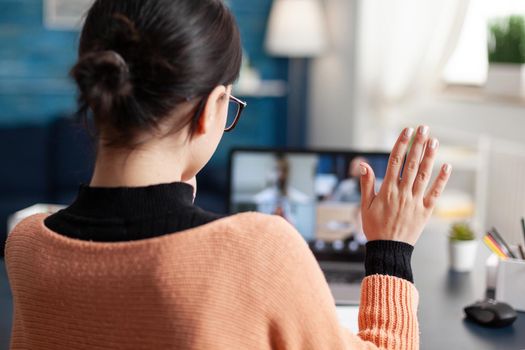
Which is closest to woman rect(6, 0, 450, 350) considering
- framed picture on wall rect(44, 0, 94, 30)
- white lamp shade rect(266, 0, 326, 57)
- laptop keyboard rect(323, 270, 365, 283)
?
laptop keyboard rect(323, 270, 365, 283)

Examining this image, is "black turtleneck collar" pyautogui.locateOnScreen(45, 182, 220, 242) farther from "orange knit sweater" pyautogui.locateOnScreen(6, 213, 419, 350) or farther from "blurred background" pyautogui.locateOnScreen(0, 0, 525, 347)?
"blurred background" pyautogui.locateOnScreen(0, 0, 525, 347)

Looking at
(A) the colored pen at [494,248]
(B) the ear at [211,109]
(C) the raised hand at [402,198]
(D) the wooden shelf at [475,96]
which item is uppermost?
(B) the ear at [211,109]

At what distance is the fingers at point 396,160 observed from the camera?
1.15 m

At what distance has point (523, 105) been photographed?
140 inches

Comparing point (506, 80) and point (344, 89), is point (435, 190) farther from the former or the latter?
point (344, 89)

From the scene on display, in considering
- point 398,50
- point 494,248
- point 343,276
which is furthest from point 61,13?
point 494,248

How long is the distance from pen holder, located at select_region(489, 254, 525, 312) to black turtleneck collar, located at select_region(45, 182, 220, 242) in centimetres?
93

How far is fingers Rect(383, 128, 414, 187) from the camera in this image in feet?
3.76

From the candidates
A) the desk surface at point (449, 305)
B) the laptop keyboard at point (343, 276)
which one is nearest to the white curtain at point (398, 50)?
the desk surface at point (449, 305)

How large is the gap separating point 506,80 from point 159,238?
300 cm

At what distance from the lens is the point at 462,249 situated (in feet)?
6.68

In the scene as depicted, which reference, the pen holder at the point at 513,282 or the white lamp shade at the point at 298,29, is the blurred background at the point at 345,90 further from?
the pen holder at the point at 513,282

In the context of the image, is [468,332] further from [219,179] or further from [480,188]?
[219,179]

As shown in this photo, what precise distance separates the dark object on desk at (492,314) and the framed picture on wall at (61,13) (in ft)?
12.4
